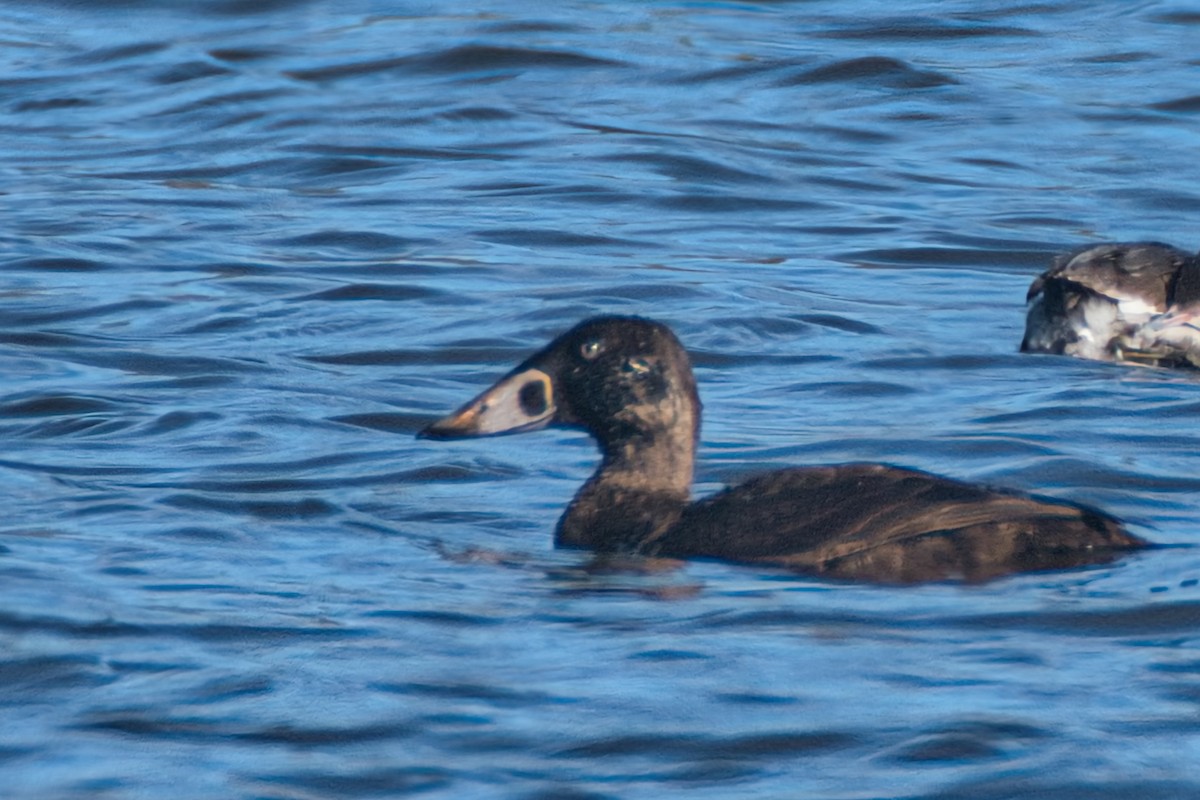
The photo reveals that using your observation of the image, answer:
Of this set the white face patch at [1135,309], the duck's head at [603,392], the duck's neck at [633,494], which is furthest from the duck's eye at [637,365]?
the white face patch at [1135,309]

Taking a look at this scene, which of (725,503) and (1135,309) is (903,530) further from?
(1135,309)

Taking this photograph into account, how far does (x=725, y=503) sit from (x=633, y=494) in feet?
1.33

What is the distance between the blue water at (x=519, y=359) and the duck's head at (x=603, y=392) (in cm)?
35

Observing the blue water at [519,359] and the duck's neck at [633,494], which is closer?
the blue water at [519,359]

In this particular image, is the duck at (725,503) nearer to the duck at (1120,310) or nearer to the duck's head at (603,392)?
the duck's head at (603,392)

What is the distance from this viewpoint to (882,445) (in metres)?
8.61

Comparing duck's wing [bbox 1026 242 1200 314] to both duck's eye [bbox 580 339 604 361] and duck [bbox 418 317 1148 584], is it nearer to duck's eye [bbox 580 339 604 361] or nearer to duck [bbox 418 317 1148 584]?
duck [bbox 418 317 1148 584]

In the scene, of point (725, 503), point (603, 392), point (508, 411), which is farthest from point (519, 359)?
point (725, 503)

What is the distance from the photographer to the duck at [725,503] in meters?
6.53

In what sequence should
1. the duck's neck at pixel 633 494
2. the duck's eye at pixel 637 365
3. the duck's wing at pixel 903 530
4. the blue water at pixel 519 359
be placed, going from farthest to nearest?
the duck's eye at pixel 637 365, the duck's neck at pixel 633 494, the duck's wing at pixel 903 530, the blue water at pixel 519 359

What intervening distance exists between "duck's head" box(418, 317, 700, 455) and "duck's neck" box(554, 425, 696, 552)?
0.01m

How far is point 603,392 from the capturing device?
287 inches

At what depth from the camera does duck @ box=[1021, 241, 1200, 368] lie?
1013 centimetres

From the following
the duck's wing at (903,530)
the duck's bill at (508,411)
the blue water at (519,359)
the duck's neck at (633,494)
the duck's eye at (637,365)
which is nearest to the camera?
the blue water at (519,359)
